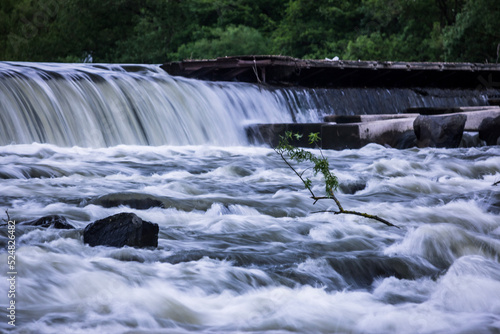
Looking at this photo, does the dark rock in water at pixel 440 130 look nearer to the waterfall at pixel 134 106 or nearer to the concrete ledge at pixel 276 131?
the concrete ledge at pixel 276 131

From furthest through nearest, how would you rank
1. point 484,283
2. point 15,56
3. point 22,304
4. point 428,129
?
1. point 15,56
2. point 428,129
3. point 484,283
4. point 22,304

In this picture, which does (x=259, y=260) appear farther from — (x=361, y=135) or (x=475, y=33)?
(x=475, y=33)

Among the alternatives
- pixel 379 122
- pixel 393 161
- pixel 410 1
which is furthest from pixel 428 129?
pixel 410 1

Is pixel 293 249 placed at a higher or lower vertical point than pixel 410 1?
lower

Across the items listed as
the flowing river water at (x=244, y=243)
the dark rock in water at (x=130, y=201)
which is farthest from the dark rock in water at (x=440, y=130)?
the dark rock in water at (x=130, y=201)

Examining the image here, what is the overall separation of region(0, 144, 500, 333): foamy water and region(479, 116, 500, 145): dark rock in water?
4.97m

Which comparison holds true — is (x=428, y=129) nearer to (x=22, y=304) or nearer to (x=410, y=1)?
(x=22, y=304)

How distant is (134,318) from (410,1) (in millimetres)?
25919

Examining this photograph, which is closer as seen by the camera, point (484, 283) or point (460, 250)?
point (484, 283)

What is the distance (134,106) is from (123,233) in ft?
29.5

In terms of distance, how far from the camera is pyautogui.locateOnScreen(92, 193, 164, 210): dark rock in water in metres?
5.99

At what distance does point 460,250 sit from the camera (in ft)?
16.0

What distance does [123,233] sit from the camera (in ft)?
14.9

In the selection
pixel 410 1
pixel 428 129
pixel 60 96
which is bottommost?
pixel 428 129
